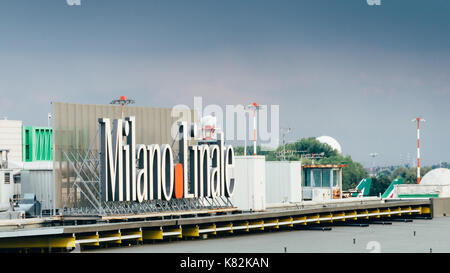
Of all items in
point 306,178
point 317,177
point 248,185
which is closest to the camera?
point 248,185

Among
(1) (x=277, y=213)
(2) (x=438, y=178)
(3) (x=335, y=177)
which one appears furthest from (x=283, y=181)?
(2) (x=438, y=178)

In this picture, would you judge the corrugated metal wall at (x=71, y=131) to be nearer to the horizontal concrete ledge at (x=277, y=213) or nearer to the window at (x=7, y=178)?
the window at (x=7, y=178)

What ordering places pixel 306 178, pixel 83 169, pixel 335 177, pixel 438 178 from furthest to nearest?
pixel 306 178 → pixel 335 177 → pixel 438 178 → pixel 83 169

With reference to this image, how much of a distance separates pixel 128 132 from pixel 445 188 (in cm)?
7186

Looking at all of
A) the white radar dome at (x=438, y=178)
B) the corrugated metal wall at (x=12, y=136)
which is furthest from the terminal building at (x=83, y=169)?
the white radar dome at (x=438, y=178)

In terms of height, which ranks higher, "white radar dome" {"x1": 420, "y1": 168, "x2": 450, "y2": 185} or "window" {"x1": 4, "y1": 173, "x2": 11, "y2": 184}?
"window" {"x1": 4, "y1": 173, "x2": 11, "y2": 184}

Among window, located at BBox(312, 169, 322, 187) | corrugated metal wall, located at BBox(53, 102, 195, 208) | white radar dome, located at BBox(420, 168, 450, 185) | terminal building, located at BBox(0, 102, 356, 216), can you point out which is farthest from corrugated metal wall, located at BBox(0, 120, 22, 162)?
white radar dome, located at BBox(420, 168, 450, 185)

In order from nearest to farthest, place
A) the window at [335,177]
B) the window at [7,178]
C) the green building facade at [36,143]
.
Answer: the window at [7,178]
the green building facade at [36,143]
the window at [335,177]

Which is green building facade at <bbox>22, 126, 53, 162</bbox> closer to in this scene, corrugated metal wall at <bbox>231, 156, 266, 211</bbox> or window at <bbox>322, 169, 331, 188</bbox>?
corrugated metal wall at <bbox>231, 156, 266, 211</bbox>

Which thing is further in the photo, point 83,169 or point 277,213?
point 277,213

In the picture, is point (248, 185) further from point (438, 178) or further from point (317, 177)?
point (438, 178)
